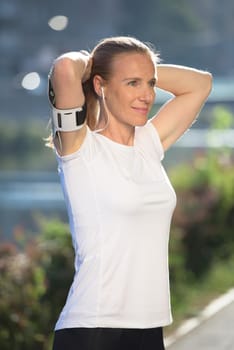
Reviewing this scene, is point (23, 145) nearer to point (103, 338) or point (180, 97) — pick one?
point (180, 97)

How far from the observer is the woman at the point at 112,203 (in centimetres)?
328

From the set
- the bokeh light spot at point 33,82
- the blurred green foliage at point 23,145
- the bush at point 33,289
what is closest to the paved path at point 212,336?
the bush at point 33,289

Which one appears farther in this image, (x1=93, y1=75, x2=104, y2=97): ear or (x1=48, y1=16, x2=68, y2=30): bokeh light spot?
(x1=48, y1=16, x2=68, y2=30): bokeh light spot

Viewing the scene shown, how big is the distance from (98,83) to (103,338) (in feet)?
2.74

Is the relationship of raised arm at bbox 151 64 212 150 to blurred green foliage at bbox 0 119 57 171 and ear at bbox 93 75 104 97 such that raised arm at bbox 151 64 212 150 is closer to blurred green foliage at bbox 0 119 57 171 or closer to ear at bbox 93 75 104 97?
ear at bbox 93 75 104 97

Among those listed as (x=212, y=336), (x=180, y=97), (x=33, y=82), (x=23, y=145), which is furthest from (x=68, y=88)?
(x=23, y=145)

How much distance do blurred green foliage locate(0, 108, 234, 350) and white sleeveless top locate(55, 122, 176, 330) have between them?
8.24ft

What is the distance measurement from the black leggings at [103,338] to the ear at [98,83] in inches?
30.9

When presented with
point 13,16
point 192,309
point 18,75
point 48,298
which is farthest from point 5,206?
point 48,298

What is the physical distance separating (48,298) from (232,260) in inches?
140

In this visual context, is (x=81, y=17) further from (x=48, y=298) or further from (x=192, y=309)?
(x=48, y=298)

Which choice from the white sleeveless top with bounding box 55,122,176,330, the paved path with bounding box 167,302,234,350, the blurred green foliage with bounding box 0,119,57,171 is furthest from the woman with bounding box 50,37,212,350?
the blurred green foliage with bounding box 0,119,57,171

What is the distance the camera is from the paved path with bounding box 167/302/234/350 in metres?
6.36

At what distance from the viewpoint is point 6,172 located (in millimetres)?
21797
